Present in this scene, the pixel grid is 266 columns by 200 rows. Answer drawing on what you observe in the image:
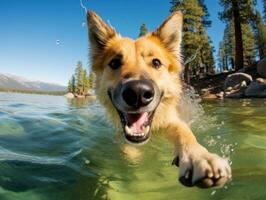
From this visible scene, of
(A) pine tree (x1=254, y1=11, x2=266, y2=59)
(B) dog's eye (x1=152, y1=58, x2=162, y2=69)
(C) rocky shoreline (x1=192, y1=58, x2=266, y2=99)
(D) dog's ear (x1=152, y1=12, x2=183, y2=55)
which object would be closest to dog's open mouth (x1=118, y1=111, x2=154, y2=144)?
(B) dog's eye (x1=152, y1=58, x2=162, y2=69)

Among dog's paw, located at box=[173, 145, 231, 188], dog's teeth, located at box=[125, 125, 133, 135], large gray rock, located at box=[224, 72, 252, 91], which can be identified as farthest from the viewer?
large gray rock, located at box=[224, 72, 252, 91]

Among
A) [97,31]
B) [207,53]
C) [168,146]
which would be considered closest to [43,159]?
[168,146]

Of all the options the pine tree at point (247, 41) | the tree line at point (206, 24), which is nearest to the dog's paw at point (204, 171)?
the tree line at point (206, 24)

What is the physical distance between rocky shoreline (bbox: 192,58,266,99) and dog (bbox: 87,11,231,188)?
12.8 metres

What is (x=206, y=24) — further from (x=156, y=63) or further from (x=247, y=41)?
(x=156, y=63)

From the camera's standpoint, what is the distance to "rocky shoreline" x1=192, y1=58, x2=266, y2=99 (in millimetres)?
18922

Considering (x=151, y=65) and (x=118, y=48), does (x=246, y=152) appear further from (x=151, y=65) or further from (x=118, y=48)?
(x=118, y=48)

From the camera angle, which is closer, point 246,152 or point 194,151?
point 194,151

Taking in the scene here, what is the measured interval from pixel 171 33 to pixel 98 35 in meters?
1.24

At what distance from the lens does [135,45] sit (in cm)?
547

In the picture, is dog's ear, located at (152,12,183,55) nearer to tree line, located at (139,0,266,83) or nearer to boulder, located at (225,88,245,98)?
tree line, located at (139,0,266,83)

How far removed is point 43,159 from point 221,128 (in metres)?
4.08

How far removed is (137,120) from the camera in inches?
165

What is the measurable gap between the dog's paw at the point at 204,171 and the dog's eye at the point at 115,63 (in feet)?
7.34
